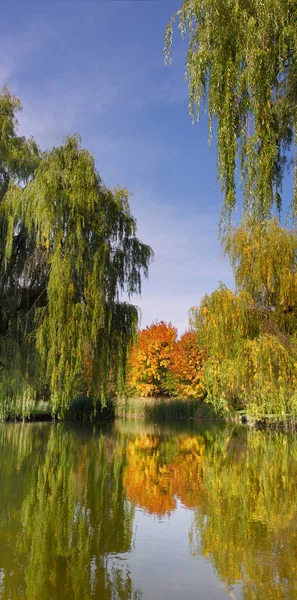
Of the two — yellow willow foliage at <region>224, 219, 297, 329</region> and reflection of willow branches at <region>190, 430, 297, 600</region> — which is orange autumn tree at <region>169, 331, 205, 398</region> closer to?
yellow willow foliage at <region>224, 219, 297, 329</region>

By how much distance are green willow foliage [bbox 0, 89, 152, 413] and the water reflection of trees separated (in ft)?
8.58

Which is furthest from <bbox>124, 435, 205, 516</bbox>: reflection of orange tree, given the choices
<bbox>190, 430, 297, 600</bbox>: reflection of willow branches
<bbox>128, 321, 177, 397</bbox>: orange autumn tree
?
<bbox>128, 321, 177, 397</bbox>: orange autumn tree

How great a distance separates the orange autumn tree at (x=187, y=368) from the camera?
36.4 metres

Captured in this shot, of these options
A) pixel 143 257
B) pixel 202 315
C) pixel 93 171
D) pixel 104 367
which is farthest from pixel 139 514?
pixel 202 315

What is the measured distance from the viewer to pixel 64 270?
10094 mm

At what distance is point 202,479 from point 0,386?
4796 mm

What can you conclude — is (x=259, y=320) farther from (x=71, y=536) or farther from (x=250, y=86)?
(x=250, y=86)

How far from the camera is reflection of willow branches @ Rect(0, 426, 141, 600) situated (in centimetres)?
506

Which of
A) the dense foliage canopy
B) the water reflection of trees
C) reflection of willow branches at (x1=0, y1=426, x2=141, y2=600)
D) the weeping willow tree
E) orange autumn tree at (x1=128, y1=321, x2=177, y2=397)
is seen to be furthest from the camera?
orange autumn tree at (x1=128, y1=321, x2=177, y2=397)

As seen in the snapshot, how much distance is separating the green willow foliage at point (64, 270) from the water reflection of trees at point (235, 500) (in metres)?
2.62

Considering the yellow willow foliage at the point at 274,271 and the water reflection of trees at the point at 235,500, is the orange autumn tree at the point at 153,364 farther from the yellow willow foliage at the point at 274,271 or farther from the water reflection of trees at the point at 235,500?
the yellow willow foliage at the point at 274,271

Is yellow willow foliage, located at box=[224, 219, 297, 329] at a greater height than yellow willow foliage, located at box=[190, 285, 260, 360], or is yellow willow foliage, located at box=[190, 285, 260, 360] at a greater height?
yellow willow foliage, located at box=[224, 219, 297, 329]

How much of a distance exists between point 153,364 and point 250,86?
1406 inches

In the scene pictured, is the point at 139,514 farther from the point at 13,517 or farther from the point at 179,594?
the point at 179,594
